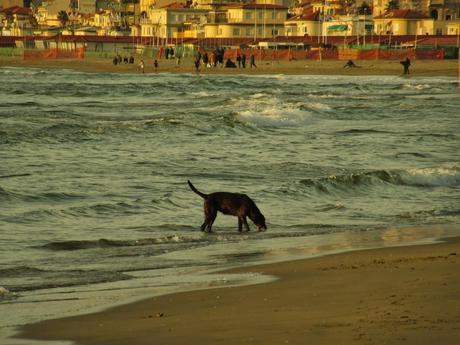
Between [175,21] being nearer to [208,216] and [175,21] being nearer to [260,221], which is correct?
[260,221]

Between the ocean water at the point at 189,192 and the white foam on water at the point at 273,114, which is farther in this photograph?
the white foam on water at the point at 273,114

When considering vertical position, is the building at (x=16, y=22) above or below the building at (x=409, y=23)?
below

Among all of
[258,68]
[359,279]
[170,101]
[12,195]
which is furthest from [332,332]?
[258,68]

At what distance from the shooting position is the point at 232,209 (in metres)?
14.3

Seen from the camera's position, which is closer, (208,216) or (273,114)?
(208,216)

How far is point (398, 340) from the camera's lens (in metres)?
6.89

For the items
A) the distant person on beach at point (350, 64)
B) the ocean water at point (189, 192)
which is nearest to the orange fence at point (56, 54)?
the distant person on beach at point (350, 64)

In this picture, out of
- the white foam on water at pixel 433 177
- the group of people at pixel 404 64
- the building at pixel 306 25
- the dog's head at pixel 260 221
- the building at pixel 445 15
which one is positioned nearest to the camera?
the dog's head at pixel 260 221

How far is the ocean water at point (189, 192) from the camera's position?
1122 centimetres

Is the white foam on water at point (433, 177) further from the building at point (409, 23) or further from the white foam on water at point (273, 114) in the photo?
the building at point (409, 23)

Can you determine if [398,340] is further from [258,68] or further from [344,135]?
[258,68]

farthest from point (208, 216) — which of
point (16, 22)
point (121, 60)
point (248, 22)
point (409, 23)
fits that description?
point (16, 22)

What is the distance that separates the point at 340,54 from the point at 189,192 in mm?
79828

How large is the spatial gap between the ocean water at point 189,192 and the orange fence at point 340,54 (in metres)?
53.5
